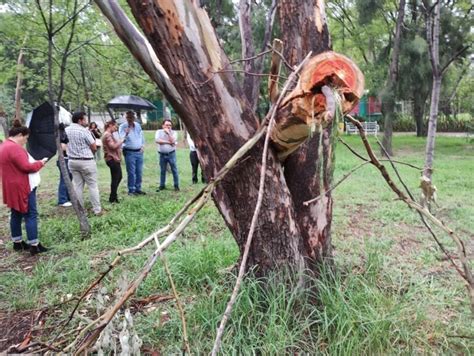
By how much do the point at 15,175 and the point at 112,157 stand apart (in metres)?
2.60

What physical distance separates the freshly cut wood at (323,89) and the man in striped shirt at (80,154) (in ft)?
15.4

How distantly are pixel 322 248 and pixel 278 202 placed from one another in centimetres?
58

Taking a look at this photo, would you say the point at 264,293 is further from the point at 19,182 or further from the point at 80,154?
the point at 80,154

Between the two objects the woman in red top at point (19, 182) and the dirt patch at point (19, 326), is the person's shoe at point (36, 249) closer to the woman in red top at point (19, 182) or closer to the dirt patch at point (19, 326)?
the woman in red top at point (19, 182)

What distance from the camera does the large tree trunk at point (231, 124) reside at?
7.19ft

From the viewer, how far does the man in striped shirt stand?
19.8 feet

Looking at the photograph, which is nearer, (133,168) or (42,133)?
(133,168)

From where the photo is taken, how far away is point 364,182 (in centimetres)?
874

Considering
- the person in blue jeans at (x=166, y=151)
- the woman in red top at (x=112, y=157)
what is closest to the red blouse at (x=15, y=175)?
the woman in red top at (x=112, y=157)

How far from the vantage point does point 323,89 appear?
1887 millimetres

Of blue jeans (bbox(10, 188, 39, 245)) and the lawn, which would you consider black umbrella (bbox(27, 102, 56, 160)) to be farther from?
blue jeans (bbox(10, 188, 39, 245))

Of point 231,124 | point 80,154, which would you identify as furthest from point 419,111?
point 231,124

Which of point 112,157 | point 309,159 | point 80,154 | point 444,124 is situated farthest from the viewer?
point 444,124

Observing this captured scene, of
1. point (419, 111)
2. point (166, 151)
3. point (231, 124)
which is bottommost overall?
point (166, 151)
